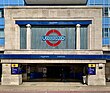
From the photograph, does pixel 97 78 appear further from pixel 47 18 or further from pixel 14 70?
pixel 14 70

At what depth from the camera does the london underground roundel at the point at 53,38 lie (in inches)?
1395

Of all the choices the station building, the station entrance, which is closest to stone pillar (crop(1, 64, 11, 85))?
the station building

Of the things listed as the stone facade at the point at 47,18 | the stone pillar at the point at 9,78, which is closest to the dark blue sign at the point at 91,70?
the stone facade at the point at 47,18

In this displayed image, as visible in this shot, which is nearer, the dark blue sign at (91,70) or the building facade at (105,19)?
the dark blue sign at (91,70)

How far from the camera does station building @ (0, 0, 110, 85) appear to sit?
3428cm

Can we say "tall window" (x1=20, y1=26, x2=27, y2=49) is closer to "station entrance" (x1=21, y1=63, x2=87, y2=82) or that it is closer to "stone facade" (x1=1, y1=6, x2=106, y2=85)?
"stone facade" (x1=1, y1=6, x2=106, y2=85)

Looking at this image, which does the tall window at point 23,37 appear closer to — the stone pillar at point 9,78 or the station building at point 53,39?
the station building at point 53,39

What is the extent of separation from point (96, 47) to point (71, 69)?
9243 mm

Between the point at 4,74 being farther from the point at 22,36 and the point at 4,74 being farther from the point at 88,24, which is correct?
the point at 88,24

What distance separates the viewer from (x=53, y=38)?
35344mm

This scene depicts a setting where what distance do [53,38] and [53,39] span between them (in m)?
0.14

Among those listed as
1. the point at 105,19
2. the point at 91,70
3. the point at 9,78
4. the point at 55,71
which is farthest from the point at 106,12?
the point at 9,78

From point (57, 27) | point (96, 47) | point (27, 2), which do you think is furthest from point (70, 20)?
point (27, 2)

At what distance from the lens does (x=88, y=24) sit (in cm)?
3525
